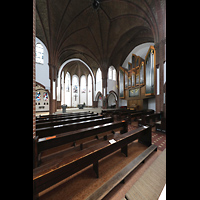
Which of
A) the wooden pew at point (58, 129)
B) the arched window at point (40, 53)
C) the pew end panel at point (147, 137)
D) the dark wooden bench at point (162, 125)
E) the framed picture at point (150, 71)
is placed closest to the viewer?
the wooden pew at point (58, 129)

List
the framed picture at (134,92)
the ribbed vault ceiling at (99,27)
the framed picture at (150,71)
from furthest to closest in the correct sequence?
1. the framed picture at (134,92)
2. the ribbed vault ceiling at (99,27)
3. the framed picture at (150,71)

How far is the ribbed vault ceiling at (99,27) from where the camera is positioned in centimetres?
724

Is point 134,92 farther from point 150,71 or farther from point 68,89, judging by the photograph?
point 68,89

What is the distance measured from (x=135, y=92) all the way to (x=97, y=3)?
934 centimetres

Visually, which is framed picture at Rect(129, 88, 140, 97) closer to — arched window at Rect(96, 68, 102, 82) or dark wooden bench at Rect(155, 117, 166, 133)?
dark wooden bench at Rect(155, 117, 166, 133)

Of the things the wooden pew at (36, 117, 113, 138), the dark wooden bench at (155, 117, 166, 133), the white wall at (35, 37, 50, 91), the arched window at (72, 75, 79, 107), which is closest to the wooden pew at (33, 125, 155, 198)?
the wooden pew at (36, 117, 113, 138)

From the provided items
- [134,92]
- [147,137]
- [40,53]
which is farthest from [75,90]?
[147,137]

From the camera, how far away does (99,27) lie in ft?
34.5

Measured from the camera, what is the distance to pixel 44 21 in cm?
762

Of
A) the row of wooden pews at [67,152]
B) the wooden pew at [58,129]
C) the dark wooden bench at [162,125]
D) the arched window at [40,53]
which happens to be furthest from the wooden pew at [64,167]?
the arched window at [40,53]

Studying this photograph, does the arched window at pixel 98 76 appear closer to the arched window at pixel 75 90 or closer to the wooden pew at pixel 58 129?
the arched window at pixel 75 90
